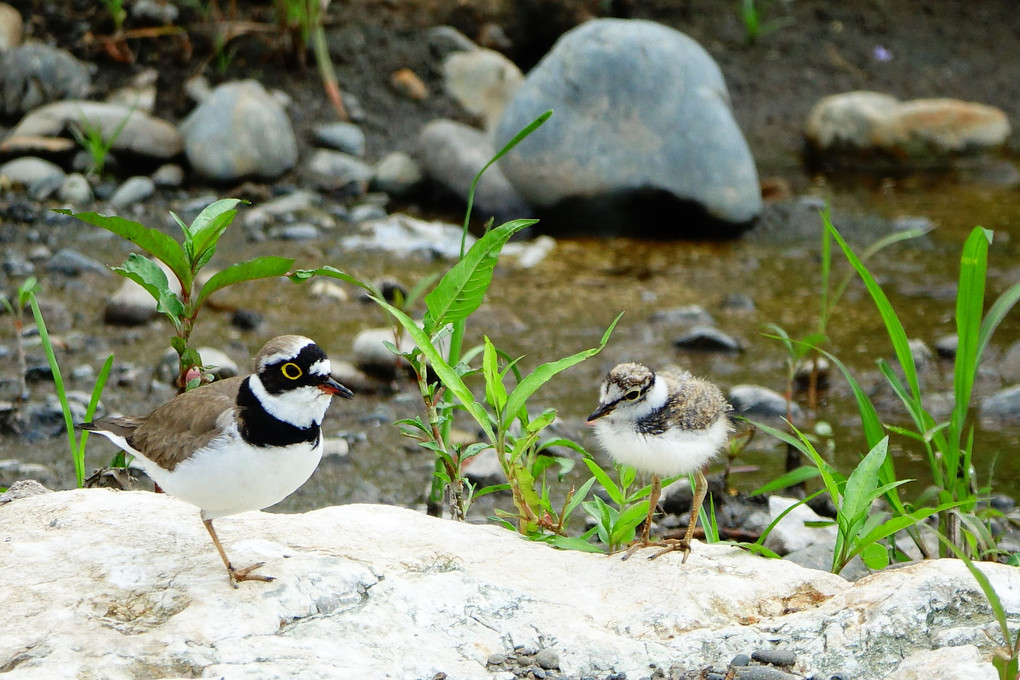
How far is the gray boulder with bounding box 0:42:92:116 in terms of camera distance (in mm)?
10828

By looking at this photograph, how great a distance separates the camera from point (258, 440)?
3537 millimetres

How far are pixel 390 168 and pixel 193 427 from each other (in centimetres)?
744

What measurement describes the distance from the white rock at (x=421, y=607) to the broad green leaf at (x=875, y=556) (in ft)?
1.42

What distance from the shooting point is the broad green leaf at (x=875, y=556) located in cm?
415

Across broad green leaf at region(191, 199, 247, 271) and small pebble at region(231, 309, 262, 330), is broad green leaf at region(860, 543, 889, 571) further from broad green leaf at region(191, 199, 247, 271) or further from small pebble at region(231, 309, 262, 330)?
small pebble at region(231, 309, 262, 330)

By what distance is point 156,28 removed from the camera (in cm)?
1168

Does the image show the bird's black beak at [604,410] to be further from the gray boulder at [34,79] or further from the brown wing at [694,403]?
the gray boulder at [34,79]

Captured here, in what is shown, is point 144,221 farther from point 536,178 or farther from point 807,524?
point 807,524

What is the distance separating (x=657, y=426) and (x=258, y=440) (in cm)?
139

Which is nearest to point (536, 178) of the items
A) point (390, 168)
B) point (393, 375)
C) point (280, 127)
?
point (390, 168)

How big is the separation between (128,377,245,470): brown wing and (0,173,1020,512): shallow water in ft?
6.62

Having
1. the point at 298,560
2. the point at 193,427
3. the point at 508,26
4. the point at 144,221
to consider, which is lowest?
the point at 144,221

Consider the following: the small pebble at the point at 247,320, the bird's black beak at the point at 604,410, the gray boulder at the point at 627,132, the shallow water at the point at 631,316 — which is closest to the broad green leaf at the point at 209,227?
the bird's black beak at the point at 604,410

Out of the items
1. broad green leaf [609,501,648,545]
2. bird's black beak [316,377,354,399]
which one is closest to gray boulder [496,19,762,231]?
broad green leaf [609,501,648,545]
